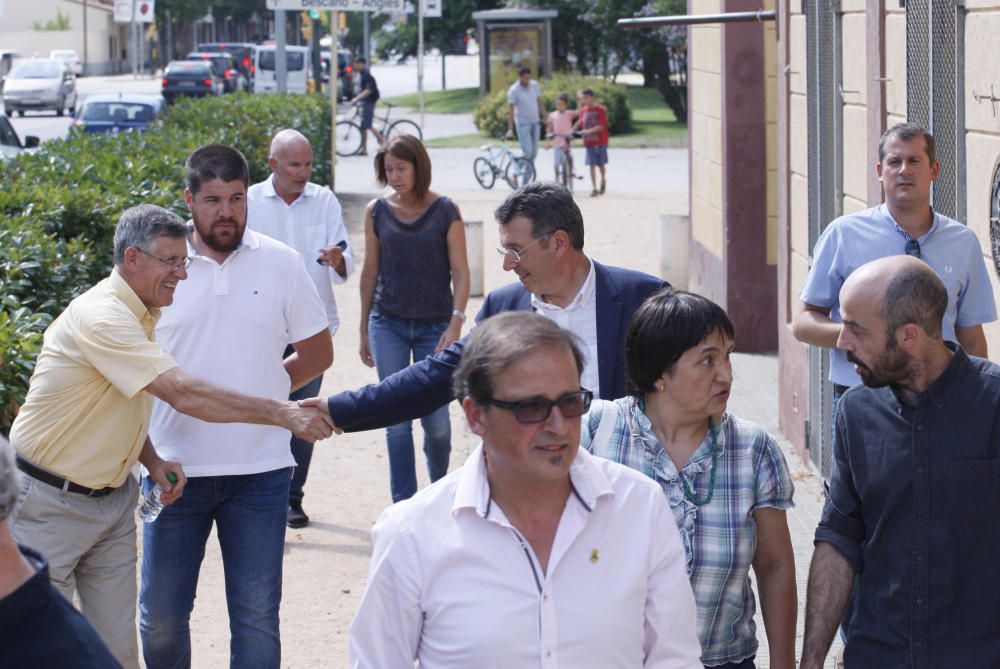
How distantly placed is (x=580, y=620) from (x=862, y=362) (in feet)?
3.60

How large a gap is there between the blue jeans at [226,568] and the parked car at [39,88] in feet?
153

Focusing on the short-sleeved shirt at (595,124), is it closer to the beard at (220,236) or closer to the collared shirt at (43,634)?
A: the beard at (220,236)

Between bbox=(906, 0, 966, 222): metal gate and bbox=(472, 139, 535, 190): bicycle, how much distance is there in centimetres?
1957

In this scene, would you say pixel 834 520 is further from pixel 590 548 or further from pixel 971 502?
pixel 590 548

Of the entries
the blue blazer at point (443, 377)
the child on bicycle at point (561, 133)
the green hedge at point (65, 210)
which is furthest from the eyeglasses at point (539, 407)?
the child on bicycle at point (561, 133)

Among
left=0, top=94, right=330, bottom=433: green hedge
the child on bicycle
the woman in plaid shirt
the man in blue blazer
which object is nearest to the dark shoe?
left=0, top=94, right=330, bottom=433: green hedge

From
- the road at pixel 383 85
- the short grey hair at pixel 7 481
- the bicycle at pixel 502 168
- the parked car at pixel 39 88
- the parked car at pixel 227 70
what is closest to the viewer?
the short grey hair at pixel 7 481

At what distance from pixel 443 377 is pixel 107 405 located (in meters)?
1.06

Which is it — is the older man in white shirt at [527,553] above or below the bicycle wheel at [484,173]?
below

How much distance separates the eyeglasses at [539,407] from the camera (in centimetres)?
283

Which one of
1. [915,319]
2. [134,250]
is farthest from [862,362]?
[134,250]

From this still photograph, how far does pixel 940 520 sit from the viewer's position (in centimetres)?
344

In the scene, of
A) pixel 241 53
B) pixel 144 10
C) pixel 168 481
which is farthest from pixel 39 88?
pixel 168 481

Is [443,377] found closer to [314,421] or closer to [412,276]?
[314,421]
